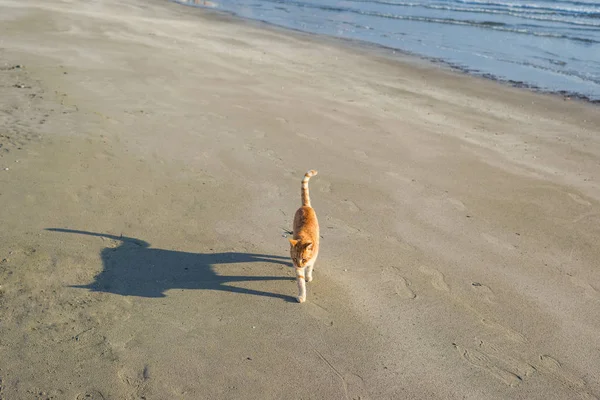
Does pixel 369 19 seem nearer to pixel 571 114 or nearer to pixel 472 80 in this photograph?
pixel 472 80

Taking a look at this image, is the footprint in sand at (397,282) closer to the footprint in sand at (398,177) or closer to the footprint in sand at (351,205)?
the footprint in sand at (351,205)

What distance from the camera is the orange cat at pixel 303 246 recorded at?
4.30 metres

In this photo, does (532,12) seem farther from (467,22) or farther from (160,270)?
(160,270)

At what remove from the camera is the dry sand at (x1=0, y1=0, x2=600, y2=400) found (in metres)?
3.77

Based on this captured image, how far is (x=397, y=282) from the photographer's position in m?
4.82

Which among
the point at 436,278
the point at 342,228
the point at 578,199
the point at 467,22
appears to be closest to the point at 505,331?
the point at 436,278

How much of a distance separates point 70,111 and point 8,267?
14.1 feet

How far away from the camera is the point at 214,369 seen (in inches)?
146

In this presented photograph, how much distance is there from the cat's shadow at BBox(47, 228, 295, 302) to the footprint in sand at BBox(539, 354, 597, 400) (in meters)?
2.00

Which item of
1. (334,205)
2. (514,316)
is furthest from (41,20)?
(514,316)

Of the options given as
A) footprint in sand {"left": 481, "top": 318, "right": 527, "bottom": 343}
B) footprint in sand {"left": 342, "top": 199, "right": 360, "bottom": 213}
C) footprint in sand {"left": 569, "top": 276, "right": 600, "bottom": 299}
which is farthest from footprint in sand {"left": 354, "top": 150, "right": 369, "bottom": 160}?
footprint in sand {"left": 481, "top": 318, "right": 527, "bottom": 343}

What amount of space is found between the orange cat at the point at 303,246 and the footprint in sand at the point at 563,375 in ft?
6.18

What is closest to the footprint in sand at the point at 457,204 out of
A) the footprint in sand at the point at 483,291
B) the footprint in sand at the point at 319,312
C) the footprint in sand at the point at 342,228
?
the footprint in sand at the point at 342,228

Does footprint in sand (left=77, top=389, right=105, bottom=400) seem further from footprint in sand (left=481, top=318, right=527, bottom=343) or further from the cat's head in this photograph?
footprint in sand (left=481, top=318, right=527, bottom=343)
